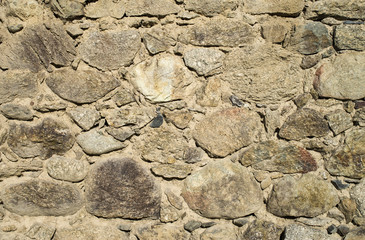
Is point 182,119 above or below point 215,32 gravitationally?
below

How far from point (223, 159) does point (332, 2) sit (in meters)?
0.93

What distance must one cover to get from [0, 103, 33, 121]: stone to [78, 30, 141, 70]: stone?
0.38 meters

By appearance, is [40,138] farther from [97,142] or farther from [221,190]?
[221,190]

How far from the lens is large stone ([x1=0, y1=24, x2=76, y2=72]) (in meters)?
1.68

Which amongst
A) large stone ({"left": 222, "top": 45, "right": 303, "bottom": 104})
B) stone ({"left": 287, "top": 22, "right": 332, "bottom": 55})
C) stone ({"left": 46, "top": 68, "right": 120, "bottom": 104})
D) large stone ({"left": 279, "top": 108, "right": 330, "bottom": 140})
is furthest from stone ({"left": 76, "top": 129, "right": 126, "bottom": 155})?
stone ({"left": 287, "top": 22, "right": 332, "bottom": 55})

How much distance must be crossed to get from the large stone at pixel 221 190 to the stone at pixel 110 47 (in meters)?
0.68

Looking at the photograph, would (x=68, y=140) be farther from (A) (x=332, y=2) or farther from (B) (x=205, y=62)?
(A) (x=332, y=2)

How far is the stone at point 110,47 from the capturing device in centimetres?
170

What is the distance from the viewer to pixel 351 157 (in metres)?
1.81

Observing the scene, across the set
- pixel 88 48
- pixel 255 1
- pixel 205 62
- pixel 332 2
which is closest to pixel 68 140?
pixel 88 48

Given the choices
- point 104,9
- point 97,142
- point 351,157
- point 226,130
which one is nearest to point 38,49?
point 104,9

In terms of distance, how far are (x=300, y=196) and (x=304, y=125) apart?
1.19ft

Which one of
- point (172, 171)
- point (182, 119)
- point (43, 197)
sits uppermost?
point (182, 119)

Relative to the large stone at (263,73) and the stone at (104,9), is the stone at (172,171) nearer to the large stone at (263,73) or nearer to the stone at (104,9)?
the large stone at (263,73)
